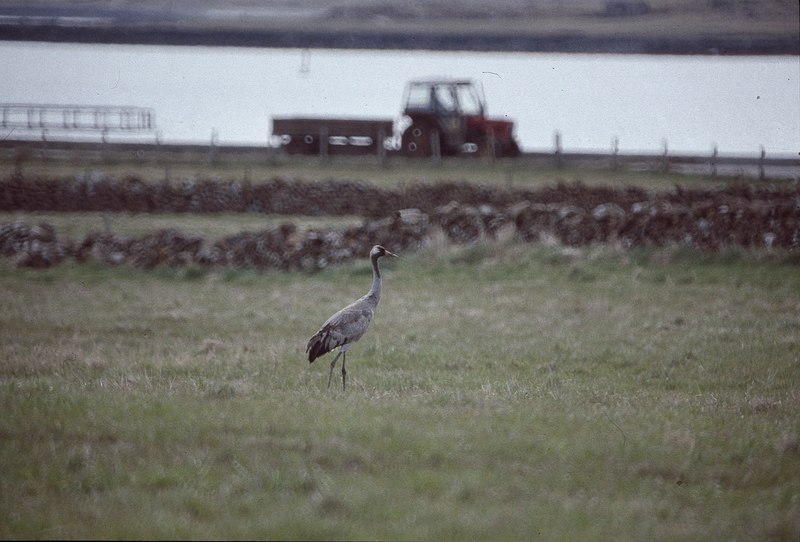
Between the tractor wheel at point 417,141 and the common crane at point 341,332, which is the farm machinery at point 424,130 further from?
the common crane at point 341,332

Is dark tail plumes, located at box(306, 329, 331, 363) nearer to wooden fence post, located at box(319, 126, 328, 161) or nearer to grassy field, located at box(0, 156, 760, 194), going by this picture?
grassy field, located at box(0, 156, 760, 194)

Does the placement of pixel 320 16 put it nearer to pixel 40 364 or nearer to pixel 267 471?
pixel 40 364

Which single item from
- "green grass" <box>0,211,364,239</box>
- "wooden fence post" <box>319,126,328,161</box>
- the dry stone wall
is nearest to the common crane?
the dry stone wall

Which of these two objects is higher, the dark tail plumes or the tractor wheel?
the dark tail plumes

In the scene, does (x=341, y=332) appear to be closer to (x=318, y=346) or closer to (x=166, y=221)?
(x=318, y=346)

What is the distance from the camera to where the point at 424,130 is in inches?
1766

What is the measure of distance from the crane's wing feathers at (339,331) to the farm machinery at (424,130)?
31.6 m

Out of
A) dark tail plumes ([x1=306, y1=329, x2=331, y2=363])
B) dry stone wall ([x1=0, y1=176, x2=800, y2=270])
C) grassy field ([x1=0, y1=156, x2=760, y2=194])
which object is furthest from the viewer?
grassy field ([x1=0, y1=156, x2=760, y2=194])

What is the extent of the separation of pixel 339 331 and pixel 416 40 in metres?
22.9

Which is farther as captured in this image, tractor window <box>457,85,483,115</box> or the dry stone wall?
tractor window <box>457,85,483,115</box>

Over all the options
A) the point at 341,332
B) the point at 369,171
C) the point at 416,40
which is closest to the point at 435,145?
the point at 369,171

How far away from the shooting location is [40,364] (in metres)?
12.3

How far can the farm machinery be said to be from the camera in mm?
44000

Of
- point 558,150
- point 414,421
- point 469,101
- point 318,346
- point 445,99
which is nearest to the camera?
point 414,421
